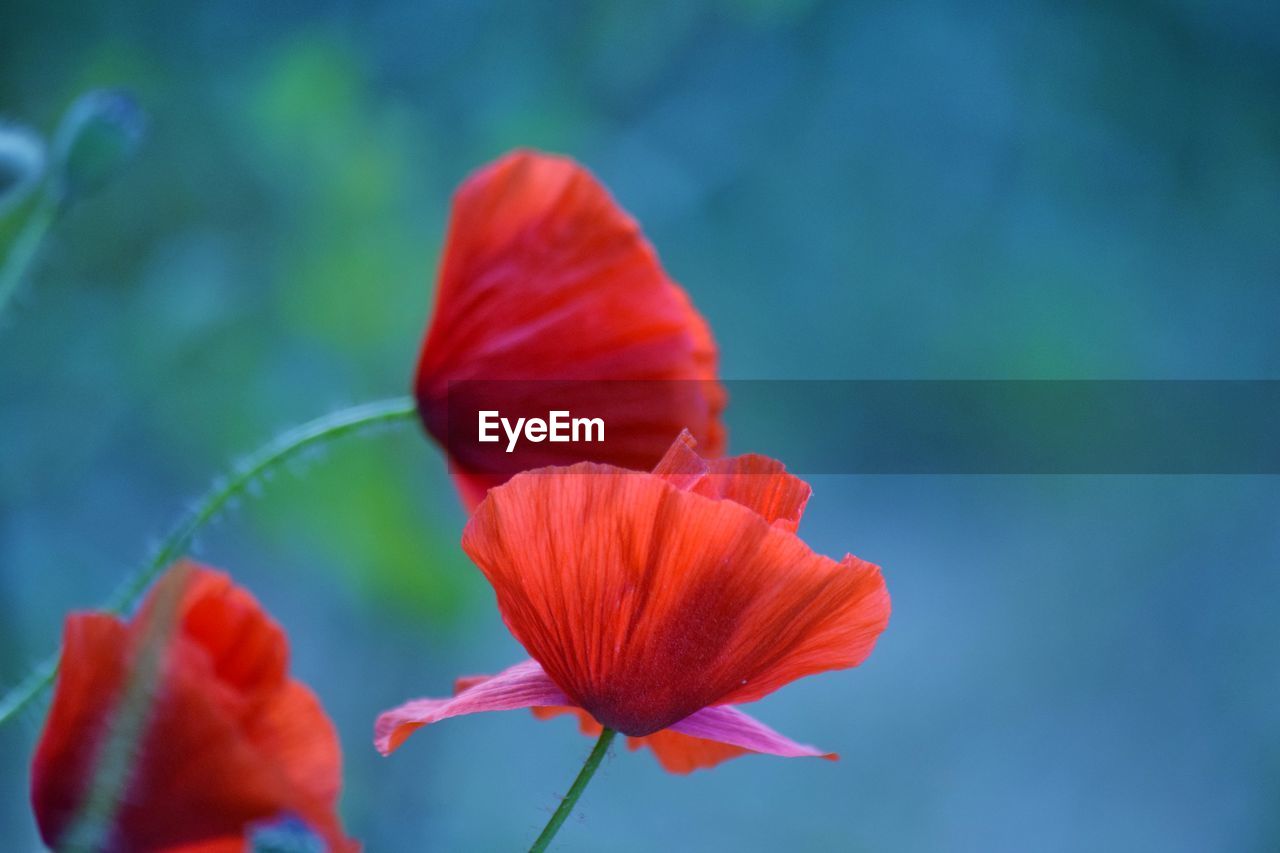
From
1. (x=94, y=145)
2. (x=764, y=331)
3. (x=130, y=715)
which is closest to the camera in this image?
(x=130, y=715)

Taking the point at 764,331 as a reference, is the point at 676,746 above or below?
below

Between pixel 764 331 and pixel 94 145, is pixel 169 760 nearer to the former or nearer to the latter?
pixel 94 145

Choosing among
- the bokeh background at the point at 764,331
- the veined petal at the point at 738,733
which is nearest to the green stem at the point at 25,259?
the veined petal at the point at 738,733

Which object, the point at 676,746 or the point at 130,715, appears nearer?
the point at 130,715

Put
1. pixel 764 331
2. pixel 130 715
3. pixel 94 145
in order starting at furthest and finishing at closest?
pixel 764 331, pixel 94 145, pixel 130 715

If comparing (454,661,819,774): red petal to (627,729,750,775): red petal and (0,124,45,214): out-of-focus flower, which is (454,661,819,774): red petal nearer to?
(627,729,750,775): red petal

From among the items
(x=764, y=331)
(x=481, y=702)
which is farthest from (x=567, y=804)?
(x=764, y=331)

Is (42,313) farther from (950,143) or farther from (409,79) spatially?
(950,143)
